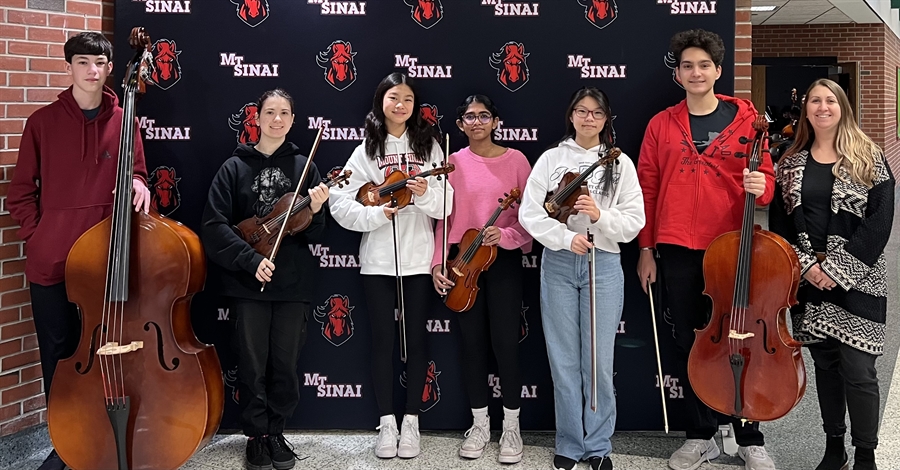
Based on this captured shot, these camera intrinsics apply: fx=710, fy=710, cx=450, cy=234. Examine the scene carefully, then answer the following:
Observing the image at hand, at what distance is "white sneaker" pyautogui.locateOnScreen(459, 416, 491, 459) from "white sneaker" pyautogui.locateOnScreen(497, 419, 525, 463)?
7cm

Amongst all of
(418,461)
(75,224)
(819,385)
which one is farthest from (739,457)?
(75,224)

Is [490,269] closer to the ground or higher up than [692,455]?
higher up

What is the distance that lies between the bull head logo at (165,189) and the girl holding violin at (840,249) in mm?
2565

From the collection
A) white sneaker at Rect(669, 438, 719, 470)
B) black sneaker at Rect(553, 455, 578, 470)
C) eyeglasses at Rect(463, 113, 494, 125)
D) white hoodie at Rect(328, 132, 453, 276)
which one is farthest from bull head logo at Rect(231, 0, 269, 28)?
white sneaker at Rect(669, 438, 719, 470)

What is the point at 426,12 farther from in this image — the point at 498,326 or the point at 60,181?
the point at 60,181

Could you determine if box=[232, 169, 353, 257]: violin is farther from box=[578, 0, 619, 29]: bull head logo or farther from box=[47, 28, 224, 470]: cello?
box=[578, 0, 619, 29]: bull head logo

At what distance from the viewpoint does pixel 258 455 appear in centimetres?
283

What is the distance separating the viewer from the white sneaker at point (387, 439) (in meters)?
2.93

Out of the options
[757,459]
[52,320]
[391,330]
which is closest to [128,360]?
[52,320]

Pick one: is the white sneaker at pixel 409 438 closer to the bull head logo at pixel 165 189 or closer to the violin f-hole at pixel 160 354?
the violin f-hole at pixel 160 354

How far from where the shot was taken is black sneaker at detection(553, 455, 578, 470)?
2776mm

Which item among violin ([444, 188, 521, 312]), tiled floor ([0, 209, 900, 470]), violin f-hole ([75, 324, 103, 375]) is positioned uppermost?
violin ([444, 188, 521, 312])

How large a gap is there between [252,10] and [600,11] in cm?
157

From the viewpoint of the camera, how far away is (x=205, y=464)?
2893 millimetres
